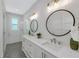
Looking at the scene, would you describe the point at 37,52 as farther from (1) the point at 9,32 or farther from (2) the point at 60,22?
(1) the point at 9,32

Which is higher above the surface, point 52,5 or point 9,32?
point 52,5

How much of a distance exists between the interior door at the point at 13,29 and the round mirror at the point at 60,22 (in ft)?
13.0

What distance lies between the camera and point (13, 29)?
514 centimetres

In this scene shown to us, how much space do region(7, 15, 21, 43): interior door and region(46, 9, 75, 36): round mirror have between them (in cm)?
397

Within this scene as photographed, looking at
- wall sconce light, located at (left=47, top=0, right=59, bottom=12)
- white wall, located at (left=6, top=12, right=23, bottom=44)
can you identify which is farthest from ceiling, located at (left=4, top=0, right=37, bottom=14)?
white wall, located at (left=6, top=12, right=23, bottom=44)

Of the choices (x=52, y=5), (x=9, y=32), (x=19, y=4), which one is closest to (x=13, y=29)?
(x=9, y=32)

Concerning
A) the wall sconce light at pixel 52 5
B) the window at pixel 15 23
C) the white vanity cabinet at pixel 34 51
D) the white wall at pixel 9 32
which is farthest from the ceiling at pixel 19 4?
the white vanity cabinet at pixel 34 51

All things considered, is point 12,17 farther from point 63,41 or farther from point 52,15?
point 63,41

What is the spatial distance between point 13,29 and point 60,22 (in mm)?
4493

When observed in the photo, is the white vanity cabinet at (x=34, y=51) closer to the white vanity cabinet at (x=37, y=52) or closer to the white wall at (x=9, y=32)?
the white vanity cabinet at (x=37, y=52)

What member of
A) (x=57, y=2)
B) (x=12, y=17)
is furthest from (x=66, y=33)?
(x=12, y=17)

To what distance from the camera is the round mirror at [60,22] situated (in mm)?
1400

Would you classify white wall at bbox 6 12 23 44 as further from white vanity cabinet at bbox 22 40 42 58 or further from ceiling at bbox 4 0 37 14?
white vanity cabinet at bbox 22 40 42 58

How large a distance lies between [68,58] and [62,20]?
37.2 inches
